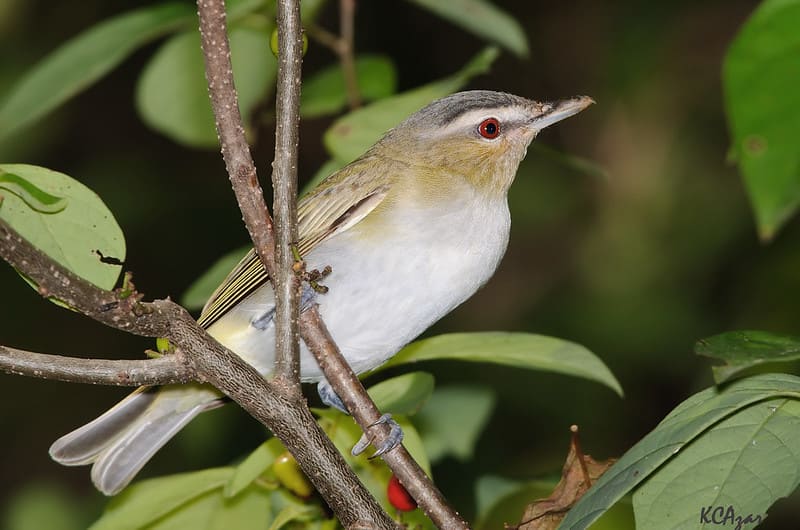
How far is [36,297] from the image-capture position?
7609 mm

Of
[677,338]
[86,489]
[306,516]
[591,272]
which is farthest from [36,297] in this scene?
[306,516]

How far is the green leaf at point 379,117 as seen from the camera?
3.50m

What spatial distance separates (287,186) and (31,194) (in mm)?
536

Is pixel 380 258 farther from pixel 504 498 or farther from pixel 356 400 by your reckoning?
pixel 504 498

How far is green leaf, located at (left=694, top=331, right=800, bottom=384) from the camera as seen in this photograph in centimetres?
191

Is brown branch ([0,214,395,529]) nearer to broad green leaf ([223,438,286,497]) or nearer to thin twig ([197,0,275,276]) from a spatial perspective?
thin twig ([197,0,275,276])

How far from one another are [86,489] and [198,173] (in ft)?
8.07

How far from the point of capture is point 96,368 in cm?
215

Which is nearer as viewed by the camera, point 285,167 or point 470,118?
point 285,167

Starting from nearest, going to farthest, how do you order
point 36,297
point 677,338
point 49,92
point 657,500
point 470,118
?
1. point 657,500
2. point 49,92
3. point 470,118
4. point 677,338
5. point 36,297

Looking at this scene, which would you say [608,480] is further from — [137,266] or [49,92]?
[137,266]

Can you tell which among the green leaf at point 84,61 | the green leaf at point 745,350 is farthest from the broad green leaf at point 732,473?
the green leaf at point 84,61

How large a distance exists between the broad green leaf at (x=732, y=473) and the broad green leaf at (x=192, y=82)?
2.44 meters

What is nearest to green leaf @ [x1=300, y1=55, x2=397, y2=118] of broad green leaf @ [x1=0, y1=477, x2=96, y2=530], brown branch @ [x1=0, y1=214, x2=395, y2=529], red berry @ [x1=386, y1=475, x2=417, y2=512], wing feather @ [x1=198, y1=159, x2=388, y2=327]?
wing feather @ [x1=198, y1=159, x2=388, y2=327]
